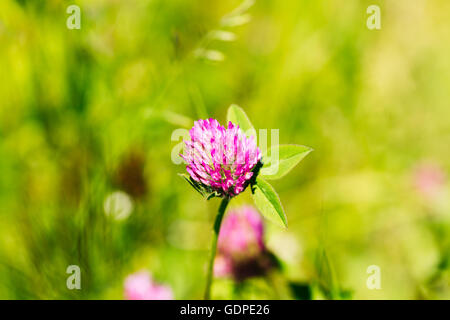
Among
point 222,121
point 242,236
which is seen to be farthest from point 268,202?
point 222,121

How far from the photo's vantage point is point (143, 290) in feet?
3.15

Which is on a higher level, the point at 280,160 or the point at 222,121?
the point at 222,121

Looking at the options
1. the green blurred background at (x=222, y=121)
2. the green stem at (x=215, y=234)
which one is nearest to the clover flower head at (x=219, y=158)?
Answer: the green stem at (x=215, y=234)

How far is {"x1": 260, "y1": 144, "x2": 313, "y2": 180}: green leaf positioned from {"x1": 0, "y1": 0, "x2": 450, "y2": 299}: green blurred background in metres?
0.28

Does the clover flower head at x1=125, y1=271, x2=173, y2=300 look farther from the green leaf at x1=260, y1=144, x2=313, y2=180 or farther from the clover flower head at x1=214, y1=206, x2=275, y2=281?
the green leaf at x1=260, y1=144, x2=313, y2=180

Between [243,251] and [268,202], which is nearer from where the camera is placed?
[268,202]

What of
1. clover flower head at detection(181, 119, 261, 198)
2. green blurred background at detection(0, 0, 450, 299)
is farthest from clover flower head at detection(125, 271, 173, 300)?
clover flower head at detection(181, 119, 261, 198)

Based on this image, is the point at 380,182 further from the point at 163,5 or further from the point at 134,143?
the point at 163,5

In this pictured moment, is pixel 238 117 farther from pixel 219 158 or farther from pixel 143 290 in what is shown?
pixel 143 290

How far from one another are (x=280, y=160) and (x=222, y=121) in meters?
0.75

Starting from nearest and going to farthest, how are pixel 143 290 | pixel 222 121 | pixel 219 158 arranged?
pixel 219 158 → pixel 143 290 → pixel 222 121

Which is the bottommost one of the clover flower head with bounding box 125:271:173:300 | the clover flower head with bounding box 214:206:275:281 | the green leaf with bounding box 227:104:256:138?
the clover flower head with bounding box 125:271:173:300

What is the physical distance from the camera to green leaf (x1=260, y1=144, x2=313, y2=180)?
73 cm

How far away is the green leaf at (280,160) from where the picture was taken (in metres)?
0.73
